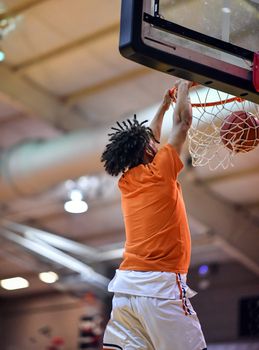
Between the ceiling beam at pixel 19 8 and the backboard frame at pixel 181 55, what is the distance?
14.7 ft

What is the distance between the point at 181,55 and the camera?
400 cm

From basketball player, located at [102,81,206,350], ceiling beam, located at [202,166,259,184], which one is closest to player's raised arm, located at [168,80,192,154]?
basketball player, located at [102,81,206,350]

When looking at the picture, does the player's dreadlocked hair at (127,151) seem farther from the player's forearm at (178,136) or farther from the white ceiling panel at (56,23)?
the white ceiling panel at (56,23)

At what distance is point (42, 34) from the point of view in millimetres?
8938

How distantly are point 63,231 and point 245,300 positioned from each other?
359cm

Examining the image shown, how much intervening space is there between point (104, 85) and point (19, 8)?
181 centimetres

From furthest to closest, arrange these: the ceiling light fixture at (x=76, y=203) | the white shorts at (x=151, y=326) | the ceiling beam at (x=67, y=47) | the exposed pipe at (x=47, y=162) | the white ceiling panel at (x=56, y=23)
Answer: the ceiling light fixture at (x=76, y=203), the exposed pipe at (x=47, y=162), the ceiling beam at (x=67, y=47), the white ceiling panel at (x=56, y=23), the white shorts at (x=151, y=326)

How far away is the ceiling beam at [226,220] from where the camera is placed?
37.2 ft

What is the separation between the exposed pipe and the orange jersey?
16.3 feet

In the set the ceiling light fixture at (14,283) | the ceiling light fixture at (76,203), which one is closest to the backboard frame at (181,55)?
the ceiling light fixture at (76,203)

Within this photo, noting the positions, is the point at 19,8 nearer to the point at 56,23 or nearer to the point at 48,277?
the point at 56,23

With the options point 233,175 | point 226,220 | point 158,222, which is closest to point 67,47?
point 233,175

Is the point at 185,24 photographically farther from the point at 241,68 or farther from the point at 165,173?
the point at 165,173

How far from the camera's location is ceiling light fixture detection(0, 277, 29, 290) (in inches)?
697
